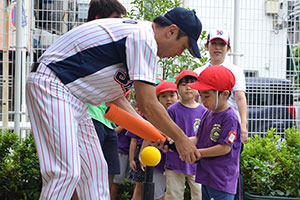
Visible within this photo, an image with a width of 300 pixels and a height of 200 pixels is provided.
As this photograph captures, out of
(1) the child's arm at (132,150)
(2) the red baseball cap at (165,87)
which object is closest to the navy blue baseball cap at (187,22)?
(2) the red baseball cap at (165,87)

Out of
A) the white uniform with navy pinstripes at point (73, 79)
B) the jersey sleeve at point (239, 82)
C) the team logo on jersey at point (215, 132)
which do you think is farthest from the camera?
the jersey sleeve at point (239, 82)

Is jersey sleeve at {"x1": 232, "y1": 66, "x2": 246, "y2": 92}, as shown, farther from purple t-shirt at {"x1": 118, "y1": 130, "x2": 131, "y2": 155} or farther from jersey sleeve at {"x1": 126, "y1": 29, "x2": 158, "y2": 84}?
jersey sleeve at {"x1": 126, "y1": 29, "x2": 158, "y2": 84}

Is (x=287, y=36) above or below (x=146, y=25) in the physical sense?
above

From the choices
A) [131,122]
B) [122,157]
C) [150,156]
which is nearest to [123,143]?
[122,157]

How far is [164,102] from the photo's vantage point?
5.23m

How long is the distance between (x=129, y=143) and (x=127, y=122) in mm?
2566

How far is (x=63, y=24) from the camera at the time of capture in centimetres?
643

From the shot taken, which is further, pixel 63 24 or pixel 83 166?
pixel 63 24

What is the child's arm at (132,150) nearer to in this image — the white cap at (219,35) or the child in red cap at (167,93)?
the child in red cap at (167,93)

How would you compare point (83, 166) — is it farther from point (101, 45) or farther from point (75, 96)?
point (101, 45)

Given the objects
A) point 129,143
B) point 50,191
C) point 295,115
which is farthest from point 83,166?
point 295,115

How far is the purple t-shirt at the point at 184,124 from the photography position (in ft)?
15.2

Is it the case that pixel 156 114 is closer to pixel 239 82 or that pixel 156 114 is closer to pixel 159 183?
pixel 239 82

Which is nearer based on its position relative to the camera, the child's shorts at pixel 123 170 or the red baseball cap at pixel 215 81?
the red baseball cap at pixel 215 81
